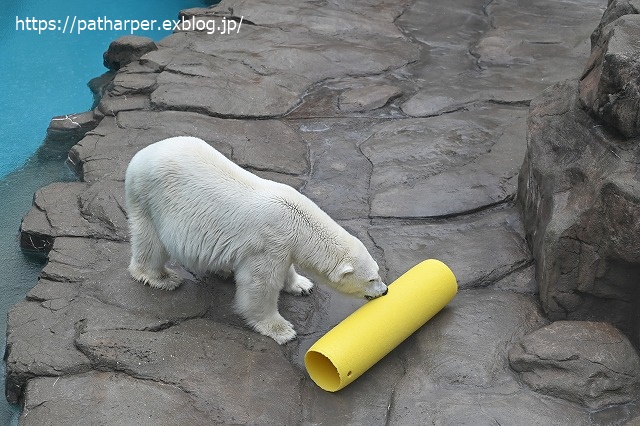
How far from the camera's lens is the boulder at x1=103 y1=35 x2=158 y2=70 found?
9.02 m

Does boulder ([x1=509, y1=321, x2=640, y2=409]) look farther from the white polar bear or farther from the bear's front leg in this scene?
the bear's front leg

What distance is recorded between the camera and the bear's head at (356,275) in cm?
466

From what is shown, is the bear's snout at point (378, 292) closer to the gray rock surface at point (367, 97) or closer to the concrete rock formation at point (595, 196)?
the concrete rock formation at point (595, 196)

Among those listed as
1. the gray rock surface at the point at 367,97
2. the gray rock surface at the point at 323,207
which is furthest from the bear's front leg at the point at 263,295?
the gray rock surface at the point at 367,97

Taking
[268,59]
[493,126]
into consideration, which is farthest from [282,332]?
[268,59]

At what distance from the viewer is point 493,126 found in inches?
284

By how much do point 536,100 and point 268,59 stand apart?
370cm

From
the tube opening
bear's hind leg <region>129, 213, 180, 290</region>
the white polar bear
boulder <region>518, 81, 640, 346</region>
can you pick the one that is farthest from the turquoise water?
boulder <region>518, 81, 640, 346</region>

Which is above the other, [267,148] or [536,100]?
[536,100]

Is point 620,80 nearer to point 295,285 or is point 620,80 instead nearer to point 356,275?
point 356,275

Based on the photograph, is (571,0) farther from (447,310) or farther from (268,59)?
(447,310)

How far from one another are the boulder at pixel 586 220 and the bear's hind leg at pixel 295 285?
150 cm

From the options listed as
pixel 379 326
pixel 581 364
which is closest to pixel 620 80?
pixel 581 364

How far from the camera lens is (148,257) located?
5.07 m
